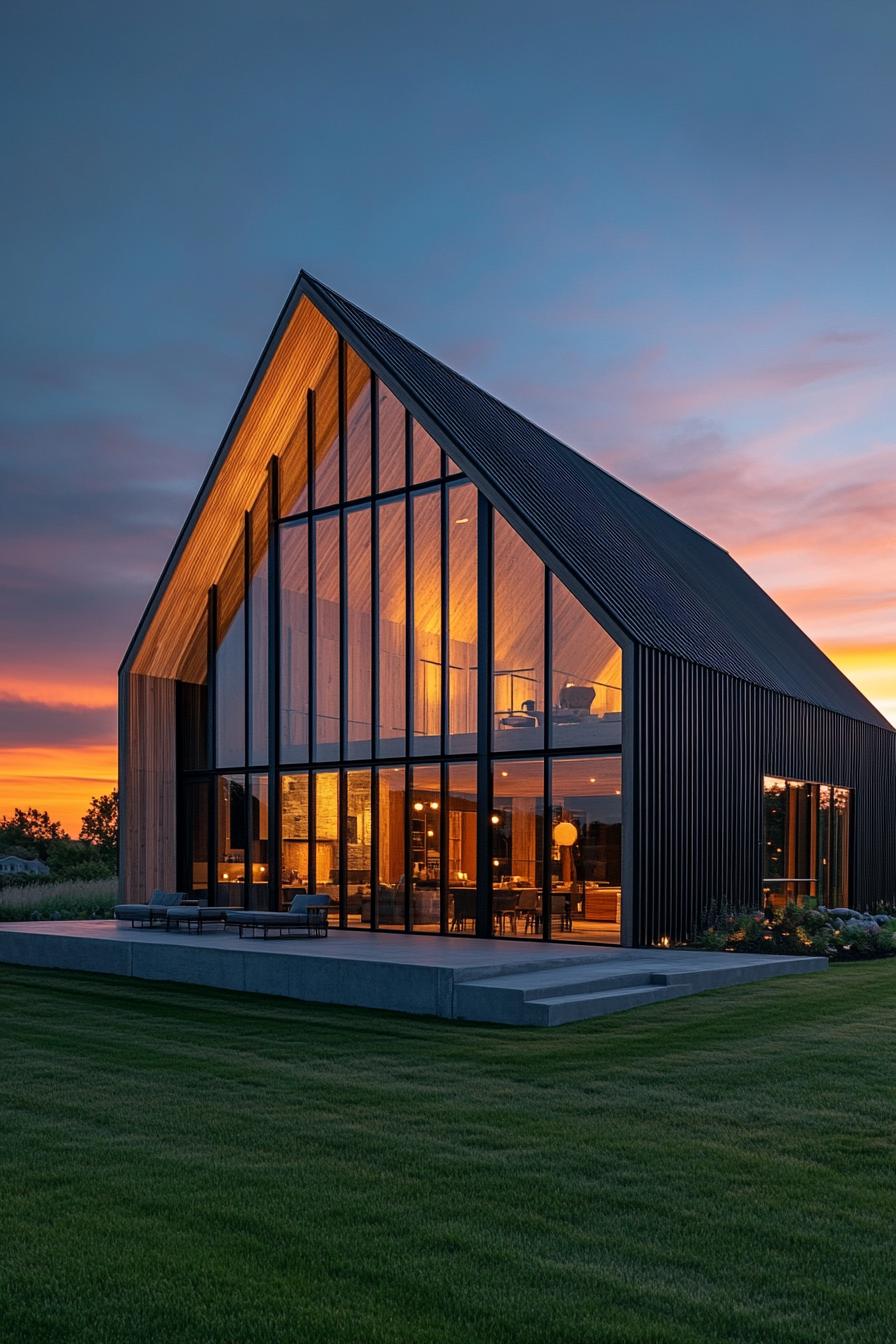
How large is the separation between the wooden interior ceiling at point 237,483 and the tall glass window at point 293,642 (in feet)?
4.18

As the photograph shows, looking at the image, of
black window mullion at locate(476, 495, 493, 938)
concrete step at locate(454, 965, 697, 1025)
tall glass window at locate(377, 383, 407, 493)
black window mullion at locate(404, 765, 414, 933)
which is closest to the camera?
concrete step at locate(454, 965, 697, 1025)

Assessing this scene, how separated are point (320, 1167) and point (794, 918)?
12306 millimetres

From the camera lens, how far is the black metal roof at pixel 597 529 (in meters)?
17.0

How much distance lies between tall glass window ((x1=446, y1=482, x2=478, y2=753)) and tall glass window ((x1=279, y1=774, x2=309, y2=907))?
3.39m

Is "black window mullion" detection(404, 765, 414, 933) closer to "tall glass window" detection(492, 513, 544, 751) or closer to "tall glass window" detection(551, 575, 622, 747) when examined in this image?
"tall glass window" detection(492, 513, 544, 751)

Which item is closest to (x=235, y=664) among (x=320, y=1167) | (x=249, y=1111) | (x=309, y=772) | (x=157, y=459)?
(x=309, y=772)

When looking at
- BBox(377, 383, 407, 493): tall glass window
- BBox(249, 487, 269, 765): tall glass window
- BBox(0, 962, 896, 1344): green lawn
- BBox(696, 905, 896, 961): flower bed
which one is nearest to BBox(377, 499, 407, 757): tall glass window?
BBox(377, 383, 407, 493): tall glass window

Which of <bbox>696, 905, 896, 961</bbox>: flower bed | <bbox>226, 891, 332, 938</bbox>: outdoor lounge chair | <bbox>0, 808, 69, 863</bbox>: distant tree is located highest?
<bbox>226, 891, 332, 938</bbox>: outdoor lounge chair

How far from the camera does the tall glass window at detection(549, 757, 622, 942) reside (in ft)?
51.6

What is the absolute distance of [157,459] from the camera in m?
26.4

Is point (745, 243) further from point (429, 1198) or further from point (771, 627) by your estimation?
point (429, 1198)

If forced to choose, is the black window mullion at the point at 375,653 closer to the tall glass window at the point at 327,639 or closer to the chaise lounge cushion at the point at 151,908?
the tall glass window at the point at 327,639

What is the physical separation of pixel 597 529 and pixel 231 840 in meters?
8.39

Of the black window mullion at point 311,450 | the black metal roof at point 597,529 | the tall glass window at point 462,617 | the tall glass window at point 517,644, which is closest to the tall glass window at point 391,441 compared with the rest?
the black metal roof at point 597,529
